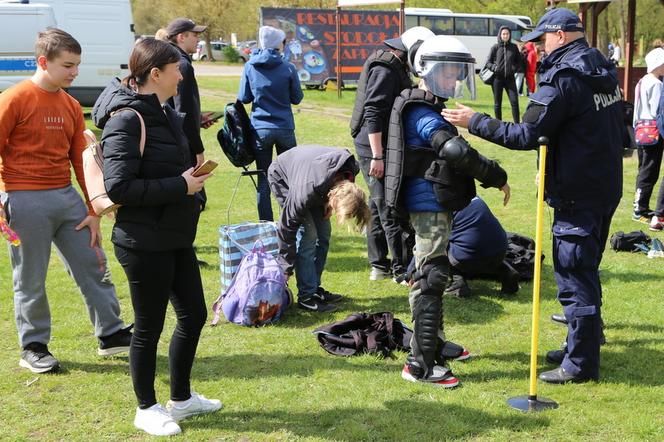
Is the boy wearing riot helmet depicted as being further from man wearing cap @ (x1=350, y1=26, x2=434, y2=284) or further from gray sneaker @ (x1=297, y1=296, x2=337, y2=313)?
gray sneaker @ (x1=297, y1=296, x2=337, y2=313)

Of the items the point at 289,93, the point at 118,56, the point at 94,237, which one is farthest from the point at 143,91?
the point at 118,56

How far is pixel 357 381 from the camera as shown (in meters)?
4.66

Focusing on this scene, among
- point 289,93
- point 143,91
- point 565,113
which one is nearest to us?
point 143,91

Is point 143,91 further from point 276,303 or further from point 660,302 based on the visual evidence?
point 660,302

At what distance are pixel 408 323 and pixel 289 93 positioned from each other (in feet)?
Answer: 10.1

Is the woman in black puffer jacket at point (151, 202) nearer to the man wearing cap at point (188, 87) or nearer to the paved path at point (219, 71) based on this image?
the man wearing cap at point (188, 87)

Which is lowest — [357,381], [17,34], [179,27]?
[357,381]

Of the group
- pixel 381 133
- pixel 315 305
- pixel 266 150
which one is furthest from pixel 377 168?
pixel 266 150

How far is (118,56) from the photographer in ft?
60.5

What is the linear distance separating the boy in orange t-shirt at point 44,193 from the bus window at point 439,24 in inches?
1196

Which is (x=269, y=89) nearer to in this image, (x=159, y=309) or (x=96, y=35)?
(x=159, y=309)

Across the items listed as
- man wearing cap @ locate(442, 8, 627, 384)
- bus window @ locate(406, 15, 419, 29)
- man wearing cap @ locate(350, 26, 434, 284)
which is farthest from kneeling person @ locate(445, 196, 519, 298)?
bus window @ locate(406, 15, 419, 29)

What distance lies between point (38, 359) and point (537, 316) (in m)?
3.12

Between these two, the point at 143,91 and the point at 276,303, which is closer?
the point at 143,91
